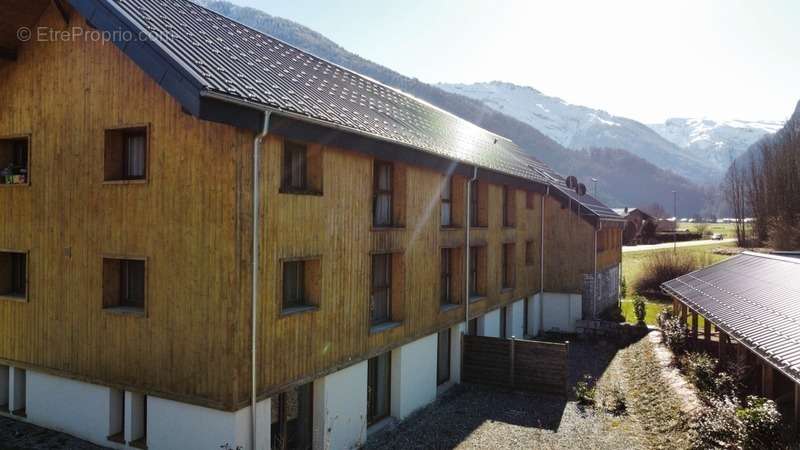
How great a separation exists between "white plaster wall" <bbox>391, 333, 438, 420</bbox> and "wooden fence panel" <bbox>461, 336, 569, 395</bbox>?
2134mm

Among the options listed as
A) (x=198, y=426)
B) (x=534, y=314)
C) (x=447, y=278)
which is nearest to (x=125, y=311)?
(x=198, y=426)

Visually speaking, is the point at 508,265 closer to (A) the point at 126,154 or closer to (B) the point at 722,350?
(B) the point at 722,350

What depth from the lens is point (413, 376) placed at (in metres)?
15.1

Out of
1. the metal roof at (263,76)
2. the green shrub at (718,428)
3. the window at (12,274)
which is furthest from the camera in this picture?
the window at (12,274)

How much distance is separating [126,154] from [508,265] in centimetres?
1499

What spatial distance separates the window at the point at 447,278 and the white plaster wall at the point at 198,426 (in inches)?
341

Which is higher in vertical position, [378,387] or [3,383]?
[3,383]

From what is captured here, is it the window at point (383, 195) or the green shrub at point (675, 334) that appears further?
the green shrub at point (675, 334)

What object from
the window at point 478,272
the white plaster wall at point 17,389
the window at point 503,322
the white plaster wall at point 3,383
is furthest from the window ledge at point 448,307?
the white plaster wall at point 3,383

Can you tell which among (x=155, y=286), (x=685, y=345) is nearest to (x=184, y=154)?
(x=155, y=286)

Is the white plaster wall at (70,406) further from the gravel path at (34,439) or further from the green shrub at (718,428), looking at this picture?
the green shrub at (718,428)

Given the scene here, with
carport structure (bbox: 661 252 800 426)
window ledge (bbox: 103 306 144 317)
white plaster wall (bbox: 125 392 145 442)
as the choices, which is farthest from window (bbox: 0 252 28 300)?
carport structure (bbox: 661 252 800 426)

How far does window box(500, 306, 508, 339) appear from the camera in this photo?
72.2ft

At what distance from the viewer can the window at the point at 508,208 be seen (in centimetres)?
2212
